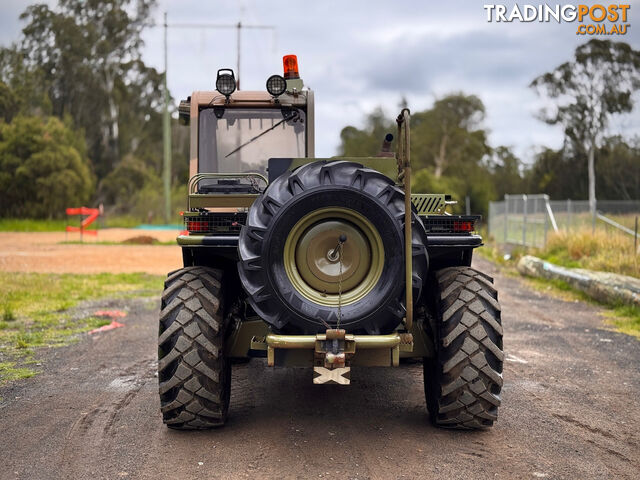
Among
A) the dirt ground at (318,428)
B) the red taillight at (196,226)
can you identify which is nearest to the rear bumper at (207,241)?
the red taillight at (196,226)

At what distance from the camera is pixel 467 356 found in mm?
4754

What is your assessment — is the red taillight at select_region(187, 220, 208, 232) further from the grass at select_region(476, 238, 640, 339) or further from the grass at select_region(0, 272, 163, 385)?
the grass at select_region(476, 238, 640, 339)

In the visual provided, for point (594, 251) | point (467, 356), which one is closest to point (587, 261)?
point (594, 251)

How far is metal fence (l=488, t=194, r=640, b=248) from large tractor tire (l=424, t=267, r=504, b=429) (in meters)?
13.9

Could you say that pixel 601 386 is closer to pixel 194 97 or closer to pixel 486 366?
pixel 486 366

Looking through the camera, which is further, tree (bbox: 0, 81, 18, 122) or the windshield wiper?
tree (bbox: 0, 81, 18, 122)

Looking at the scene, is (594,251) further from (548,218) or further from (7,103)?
(7,103)

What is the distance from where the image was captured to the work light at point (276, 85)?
6.92 m

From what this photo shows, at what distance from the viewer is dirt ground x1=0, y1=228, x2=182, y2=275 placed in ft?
56.0

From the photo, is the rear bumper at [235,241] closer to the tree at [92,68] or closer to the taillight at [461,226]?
the taillight at [461,226]

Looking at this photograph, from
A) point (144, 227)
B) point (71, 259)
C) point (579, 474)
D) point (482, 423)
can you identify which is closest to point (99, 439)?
point (482, 423)

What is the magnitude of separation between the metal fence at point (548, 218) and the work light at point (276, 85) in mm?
12867

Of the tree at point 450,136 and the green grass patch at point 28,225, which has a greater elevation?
the tree at point 450,136

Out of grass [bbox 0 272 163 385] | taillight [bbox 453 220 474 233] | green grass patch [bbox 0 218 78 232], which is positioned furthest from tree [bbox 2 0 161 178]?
taillight [bbox 453 220 474 233]
